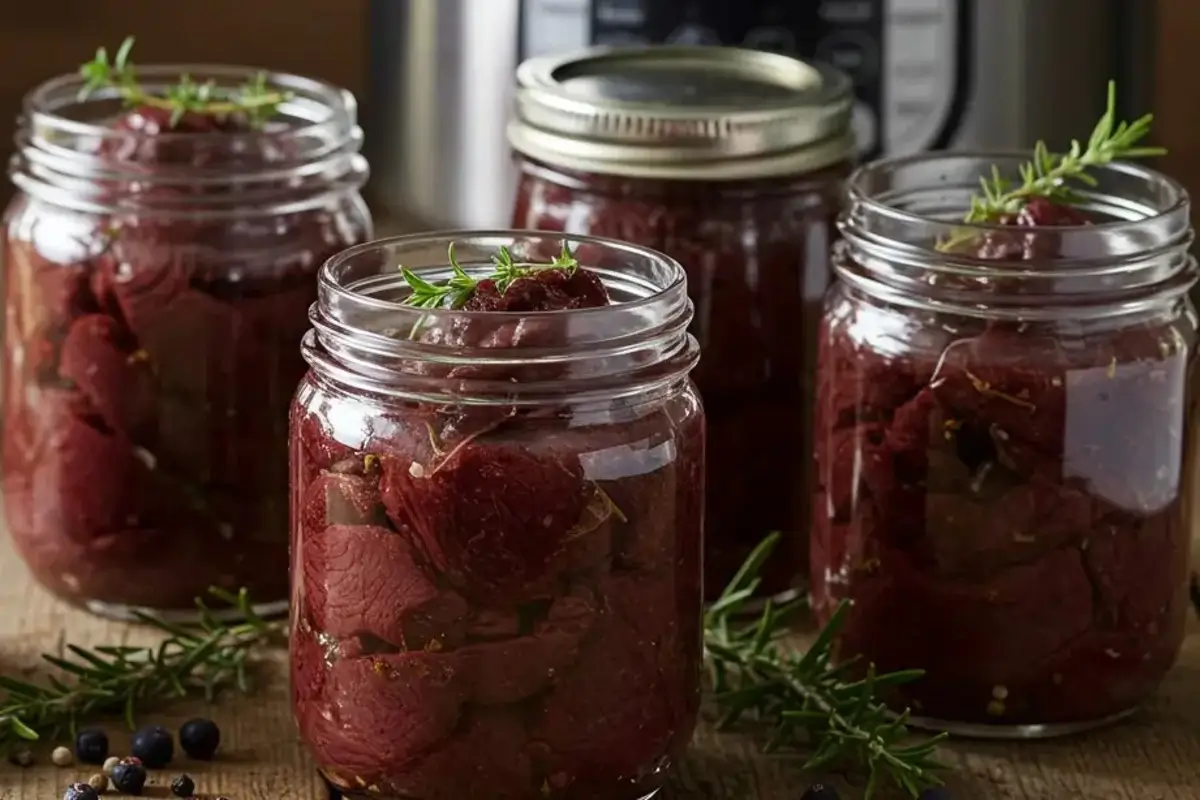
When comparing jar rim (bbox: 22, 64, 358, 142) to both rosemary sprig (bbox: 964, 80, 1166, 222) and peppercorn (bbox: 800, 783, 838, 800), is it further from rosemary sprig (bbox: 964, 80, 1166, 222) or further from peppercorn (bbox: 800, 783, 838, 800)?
peppercorn (bbox: 800, 783, 838, 800)

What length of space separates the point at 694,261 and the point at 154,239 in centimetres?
36

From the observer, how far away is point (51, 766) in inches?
48.6

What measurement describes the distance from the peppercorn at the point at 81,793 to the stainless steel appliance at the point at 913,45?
71 cm

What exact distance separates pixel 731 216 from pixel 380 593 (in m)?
0.43

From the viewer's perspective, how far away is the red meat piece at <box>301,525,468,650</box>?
1.10 metres

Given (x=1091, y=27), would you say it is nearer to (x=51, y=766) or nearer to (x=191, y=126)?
(x=191, y=126)

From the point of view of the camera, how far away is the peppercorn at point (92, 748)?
4.05 feet

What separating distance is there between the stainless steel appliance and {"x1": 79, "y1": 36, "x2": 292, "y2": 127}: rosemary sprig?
0.81 feet

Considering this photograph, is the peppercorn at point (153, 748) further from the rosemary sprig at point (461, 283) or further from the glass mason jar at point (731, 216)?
the glass mason jar at point (731, 216)

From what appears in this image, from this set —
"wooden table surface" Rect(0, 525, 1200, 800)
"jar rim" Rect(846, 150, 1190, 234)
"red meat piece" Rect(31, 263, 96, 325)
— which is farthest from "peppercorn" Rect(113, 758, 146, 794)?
"jar rim" Rect(846, 150, 1190, 234)

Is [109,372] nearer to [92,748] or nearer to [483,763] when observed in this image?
[92,748]

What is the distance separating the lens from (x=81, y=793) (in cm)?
116

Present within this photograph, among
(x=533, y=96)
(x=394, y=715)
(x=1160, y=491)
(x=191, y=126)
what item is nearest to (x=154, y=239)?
(x=191, y=126)

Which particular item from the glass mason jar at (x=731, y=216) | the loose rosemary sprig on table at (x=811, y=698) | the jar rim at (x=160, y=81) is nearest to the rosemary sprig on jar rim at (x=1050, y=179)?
the glass mason jar at (x=731, y=216)
